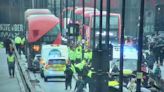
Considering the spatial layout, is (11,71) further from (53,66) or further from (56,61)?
(56,61)

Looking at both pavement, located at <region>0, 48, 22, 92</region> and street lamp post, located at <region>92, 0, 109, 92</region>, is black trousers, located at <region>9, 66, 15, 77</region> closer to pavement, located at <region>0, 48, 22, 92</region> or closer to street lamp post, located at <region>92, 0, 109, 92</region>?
pavement, located at <region>0, 48, 22, 92</region>

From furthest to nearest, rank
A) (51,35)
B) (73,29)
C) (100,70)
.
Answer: (51,35)
(73,29)
(100,70)

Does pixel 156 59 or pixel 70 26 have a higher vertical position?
pixel 70 26

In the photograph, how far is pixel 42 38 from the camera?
39.6m

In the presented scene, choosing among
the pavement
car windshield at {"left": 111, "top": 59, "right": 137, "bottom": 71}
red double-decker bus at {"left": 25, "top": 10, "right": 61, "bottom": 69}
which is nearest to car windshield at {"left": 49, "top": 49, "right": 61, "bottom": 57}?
the pavement

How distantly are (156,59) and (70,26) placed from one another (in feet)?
19.4

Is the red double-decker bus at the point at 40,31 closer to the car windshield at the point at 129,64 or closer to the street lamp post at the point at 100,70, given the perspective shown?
the car windshield at the point at 129,64

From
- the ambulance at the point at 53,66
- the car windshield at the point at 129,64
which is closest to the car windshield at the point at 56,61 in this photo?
the ambulance at the point at 53,66

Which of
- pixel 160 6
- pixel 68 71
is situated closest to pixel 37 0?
pixel 160 6

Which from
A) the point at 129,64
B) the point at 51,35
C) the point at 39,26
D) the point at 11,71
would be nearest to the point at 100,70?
the point at 129,64

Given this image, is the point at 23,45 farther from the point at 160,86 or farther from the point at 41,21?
the point at 160,86

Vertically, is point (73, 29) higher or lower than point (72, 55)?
higher

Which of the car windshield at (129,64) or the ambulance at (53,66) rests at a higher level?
the car windshield at (129,64)

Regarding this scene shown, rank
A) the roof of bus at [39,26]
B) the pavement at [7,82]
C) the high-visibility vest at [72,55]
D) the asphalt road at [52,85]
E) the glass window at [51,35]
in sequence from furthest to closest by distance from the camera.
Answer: the glass window at [51,35] → the roof of bus at [39,26] → the high-visibility vest at [72,55] → the asphalt road at [52,85] → the pavement at [7,82]
